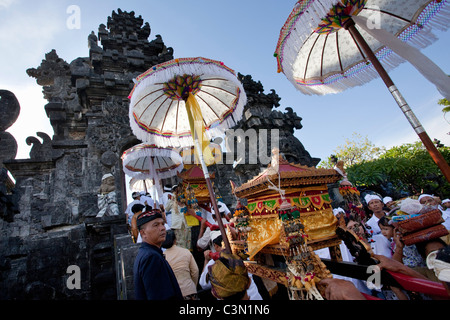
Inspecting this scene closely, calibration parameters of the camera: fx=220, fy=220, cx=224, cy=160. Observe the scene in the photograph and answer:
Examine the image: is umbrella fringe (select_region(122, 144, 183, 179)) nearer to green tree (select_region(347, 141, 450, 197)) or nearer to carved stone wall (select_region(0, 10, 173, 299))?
carved stone wall (select_region(0, 10, 173, 299))

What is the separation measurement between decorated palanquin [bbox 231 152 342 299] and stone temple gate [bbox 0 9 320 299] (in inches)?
143

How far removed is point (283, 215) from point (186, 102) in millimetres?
2781

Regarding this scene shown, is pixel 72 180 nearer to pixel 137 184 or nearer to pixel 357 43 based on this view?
pixel 137 184

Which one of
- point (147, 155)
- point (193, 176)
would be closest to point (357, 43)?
point (193, 176)

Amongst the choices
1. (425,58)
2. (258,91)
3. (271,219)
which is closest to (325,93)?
(425,58)

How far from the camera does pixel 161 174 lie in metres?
7.18

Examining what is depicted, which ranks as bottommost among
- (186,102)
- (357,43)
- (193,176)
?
(193,176)

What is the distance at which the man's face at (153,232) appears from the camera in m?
2.52

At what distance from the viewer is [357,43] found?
328 centimetres

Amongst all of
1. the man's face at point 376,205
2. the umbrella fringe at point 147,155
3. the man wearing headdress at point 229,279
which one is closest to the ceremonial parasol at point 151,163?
the umbrella fringe at point 147,155

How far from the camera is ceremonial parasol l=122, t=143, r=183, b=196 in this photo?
19.6 feet

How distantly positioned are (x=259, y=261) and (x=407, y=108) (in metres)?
2.85

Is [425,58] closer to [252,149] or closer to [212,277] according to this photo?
[212,277]

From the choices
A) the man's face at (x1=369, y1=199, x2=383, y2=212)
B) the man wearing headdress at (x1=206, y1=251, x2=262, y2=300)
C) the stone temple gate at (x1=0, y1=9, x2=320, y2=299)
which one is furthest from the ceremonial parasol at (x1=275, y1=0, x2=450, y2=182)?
the stone temple gate at (x1=0, y1=9, x2=320, y2=299)
